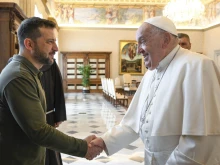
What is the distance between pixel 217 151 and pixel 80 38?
19.4 metres

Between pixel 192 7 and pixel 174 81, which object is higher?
pixel 192 7

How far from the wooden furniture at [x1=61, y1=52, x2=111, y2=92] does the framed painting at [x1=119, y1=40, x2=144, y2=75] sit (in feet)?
3.46

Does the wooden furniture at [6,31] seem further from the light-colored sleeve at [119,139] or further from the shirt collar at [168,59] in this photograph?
the shirt collar at [168,59]

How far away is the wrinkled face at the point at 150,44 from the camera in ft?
6.57

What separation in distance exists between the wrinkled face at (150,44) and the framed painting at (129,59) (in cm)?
1866

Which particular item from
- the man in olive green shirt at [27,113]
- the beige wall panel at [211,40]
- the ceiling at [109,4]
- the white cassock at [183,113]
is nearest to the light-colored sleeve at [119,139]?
the white cassock at [183,113]

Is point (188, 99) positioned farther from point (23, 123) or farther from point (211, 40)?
point (211, 40)

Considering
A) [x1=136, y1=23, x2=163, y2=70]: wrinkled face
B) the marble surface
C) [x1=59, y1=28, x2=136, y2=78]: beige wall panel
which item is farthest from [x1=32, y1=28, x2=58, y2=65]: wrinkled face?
[x1=59, y1=28, x2=136, y2=78]: beige wall panel

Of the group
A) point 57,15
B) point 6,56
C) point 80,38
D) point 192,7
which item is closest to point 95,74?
point 80,38

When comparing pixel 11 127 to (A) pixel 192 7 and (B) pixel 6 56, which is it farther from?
(A) pixel 192 7

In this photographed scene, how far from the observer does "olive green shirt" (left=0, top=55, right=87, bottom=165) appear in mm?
1725

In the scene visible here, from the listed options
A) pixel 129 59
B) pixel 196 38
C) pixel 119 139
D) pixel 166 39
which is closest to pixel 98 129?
pixel 119 139

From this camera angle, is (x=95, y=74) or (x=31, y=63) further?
(x=95, y=74)

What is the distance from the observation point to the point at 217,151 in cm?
173
